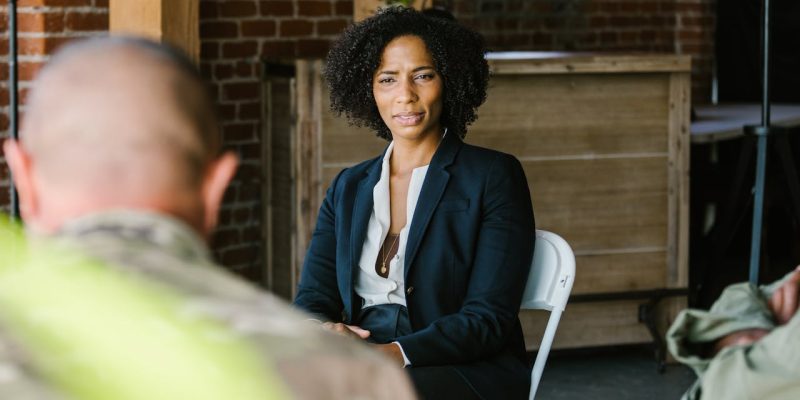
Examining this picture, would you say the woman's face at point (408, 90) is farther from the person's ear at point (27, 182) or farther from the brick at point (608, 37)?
the brick at point (608, 37)

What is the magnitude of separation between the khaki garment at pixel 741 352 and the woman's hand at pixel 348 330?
3.19 feet

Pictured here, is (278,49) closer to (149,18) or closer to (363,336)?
(149,18)

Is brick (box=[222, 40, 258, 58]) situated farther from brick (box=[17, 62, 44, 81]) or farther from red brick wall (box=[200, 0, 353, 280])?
brick (box=[17, 62, 44, 81])

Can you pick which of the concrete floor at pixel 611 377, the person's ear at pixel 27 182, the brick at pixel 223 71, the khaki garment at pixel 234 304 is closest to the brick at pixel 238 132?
the brick at pixel 223 71

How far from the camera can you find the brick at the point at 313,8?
5.11 metres

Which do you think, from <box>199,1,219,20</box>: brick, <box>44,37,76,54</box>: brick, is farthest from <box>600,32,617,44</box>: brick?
<box>44,37,76,54</box>: brick

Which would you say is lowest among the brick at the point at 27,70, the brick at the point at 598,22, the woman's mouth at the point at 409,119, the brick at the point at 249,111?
the brick at the point at 249,111

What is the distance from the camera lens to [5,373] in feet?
3.13

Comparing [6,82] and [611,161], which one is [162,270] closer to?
[6,82]

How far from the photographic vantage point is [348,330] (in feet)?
9.11

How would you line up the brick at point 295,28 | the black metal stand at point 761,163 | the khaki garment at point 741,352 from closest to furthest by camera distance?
the khaki garment at point 741,352 < the black metal stand at point 761,163 < the brick at point 295,28

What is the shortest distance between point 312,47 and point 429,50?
6.81 feet

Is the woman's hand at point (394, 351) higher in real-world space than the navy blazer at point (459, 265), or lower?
lower

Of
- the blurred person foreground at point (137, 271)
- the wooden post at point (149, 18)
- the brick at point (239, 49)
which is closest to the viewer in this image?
the blurred person foreground at point (137, 271)
